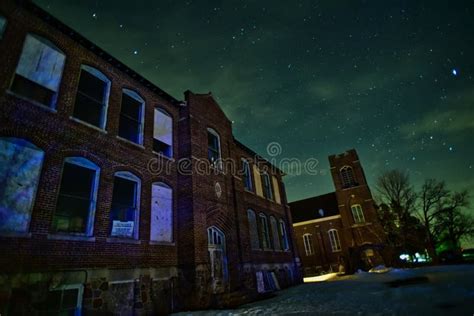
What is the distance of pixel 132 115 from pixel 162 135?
164 cm

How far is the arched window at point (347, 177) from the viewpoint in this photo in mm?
38062

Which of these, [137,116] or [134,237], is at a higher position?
[137,116]

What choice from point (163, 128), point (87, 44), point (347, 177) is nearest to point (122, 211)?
point (163, 128)

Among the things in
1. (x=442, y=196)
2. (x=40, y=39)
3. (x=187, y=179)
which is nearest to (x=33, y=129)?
(x=40, y=39)

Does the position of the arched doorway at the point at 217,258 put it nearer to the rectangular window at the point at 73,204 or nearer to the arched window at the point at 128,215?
the arched window at the point at 128,215

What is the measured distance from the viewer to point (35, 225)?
23.3ft

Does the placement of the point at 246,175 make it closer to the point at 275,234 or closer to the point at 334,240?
the point at 275,234

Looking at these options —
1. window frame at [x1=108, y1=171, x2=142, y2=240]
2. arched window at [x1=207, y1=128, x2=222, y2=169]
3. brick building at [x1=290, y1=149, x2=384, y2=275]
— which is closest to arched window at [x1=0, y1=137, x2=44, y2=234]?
window frame at [x1=108, y1=171, x2=142, y2=240]

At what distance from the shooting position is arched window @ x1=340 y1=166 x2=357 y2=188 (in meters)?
38.1

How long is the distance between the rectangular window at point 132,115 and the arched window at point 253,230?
30.6 ft

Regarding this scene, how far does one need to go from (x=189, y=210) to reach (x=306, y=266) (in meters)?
32.1

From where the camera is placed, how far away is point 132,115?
1208 cm

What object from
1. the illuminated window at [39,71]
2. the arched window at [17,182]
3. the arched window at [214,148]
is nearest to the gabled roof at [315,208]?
the arched window at [214,148]

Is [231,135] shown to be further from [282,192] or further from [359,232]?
[359,232]
